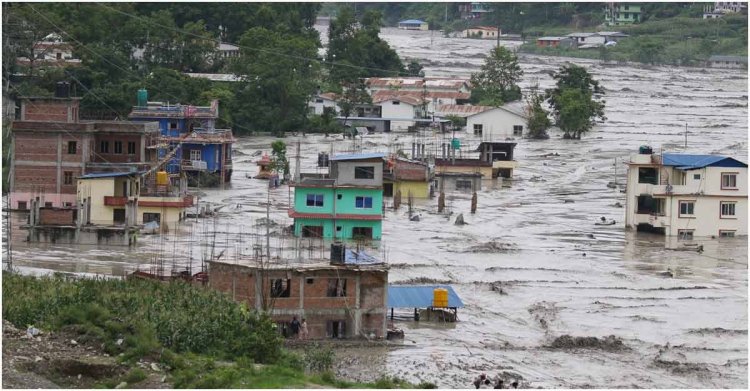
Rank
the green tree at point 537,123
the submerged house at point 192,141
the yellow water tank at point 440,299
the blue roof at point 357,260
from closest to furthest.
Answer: the blue roof at point 357,260
the yellow water tank at point 440,299
the submerged house at point 192,141
the green tree at point 537,123

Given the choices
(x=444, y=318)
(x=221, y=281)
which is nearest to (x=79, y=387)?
(x=221, y=281)

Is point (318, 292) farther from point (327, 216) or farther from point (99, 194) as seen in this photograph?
point (99, 194)

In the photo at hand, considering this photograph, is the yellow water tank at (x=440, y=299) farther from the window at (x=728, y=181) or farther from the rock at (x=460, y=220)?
the window at (x=728, y=181)

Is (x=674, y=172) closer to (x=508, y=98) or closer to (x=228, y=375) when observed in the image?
(x=228, y=375)

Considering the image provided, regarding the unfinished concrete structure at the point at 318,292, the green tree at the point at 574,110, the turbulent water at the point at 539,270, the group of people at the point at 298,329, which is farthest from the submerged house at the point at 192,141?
the group of people at the point at 298,329

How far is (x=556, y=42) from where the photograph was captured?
307ft

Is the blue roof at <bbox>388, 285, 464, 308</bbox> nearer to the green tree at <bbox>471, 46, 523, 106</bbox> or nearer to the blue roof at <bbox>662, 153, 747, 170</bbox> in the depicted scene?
the blue roof at <bbox>662, 153, 747, 170</bbox>

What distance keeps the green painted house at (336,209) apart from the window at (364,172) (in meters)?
0.44

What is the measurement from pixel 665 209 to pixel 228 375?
18.9 metres

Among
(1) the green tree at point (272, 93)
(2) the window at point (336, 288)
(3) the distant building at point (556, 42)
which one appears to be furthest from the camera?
(3) the distant building at point (556, 42)

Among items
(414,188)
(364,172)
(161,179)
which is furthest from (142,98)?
(364,172)

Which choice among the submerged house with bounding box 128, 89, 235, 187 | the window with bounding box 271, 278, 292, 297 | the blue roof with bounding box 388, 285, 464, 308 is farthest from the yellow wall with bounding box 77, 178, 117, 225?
the window with bounding box 271, 278, 292, 297

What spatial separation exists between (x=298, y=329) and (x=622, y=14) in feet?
260

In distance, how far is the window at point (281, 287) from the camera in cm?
2197
